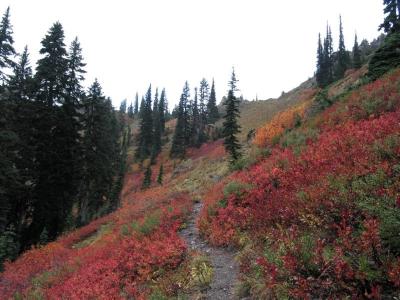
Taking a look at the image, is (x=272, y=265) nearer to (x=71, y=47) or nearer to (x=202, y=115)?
(x=71, y=47)

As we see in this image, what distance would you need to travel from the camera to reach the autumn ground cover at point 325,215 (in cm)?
570

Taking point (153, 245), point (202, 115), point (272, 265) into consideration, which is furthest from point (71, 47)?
point (202, 115)

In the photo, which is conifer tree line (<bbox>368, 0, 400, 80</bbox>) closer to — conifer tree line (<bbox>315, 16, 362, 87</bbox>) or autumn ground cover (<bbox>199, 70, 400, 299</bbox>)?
autumn ground cover (<bbox>199, 70, 400, 299</bbox>)

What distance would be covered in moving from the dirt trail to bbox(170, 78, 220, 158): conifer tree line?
6264cm

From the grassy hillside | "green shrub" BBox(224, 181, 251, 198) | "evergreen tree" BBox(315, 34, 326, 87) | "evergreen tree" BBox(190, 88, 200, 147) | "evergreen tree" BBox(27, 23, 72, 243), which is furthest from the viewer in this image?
"evergreen tree" BBox(190, 88, 200, 147)

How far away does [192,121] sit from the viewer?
92.2m

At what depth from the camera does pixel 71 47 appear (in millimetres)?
30453

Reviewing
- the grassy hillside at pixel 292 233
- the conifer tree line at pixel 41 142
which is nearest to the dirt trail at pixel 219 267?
the grassy hillside at pixel 292 233

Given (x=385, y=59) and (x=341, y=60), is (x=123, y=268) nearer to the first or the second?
(x=385, y=59)

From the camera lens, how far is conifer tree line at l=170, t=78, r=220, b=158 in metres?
80.3

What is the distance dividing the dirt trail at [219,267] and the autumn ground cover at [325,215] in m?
0.34

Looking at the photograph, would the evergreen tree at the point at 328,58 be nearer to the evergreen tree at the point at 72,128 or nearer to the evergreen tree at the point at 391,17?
the evergreen tree at the point at 391,17

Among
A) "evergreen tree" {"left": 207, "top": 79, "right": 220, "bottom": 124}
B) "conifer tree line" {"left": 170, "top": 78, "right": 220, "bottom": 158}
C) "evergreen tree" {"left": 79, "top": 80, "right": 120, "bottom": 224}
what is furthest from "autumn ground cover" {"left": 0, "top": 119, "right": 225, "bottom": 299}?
"evergreen tree" {"left": 207, "top": 79, "right": 220, "bottom": 124}

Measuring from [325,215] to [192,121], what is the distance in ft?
278
